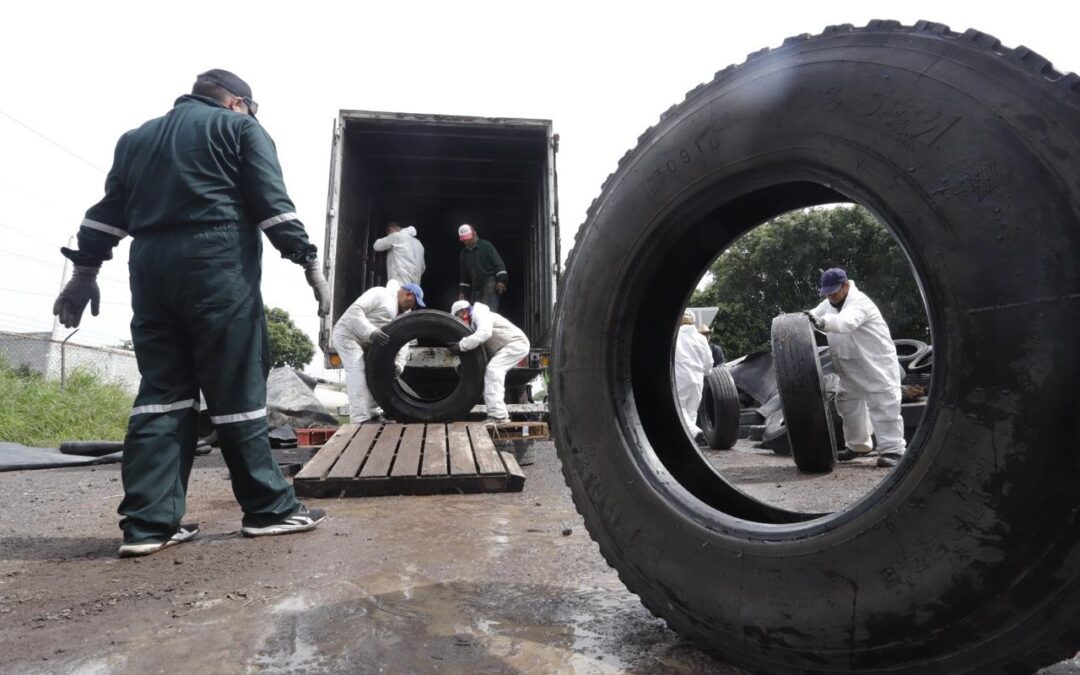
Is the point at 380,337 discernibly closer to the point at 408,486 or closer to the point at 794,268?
the point at 408,486

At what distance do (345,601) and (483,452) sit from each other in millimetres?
2641

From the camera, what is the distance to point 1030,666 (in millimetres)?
914

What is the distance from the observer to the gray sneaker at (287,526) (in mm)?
2738

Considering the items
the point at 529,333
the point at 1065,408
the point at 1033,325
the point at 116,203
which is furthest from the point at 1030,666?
the point at 529,333

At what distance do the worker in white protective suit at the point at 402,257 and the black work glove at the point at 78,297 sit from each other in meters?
4.94

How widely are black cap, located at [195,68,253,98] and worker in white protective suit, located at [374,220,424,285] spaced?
197 inches

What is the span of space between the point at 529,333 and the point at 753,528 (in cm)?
733

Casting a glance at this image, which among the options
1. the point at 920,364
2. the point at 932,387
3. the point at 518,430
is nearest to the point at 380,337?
the point at 518,430

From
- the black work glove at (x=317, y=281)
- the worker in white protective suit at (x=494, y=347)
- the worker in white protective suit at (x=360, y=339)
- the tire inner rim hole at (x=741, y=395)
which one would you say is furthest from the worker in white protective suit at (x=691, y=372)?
the black work glove at (x=317, y=281)

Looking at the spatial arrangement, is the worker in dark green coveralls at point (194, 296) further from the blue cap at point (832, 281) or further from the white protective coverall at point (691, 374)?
the white protective coverall at point (691, 374)

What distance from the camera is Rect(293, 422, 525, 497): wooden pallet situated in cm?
368

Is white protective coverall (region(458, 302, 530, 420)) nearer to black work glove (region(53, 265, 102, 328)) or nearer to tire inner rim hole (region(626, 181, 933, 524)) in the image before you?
tire inner rim hole (region(626, 181, 933, 524))

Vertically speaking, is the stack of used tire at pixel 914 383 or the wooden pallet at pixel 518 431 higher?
the stack of used tire at pixel 914 383

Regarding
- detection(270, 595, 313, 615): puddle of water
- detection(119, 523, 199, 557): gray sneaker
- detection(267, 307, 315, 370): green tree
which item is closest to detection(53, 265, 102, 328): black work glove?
detection(119, 523, 199, 557): gray sneaker
